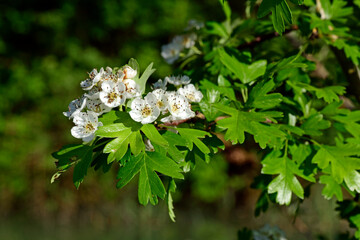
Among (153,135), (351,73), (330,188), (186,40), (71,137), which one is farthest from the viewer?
(71,137)

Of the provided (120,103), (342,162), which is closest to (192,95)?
(120,103)

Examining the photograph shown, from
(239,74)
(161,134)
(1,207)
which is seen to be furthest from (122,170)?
(1,207)

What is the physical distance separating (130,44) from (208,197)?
2.57m

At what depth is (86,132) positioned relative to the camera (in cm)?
94

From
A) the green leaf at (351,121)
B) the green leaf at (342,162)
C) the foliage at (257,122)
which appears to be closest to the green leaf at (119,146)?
the foliage at (257,122)

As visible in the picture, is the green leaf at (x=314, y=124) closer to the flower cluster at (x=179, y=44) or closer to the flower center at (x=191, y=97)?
the flower center at (x=191, y=97)

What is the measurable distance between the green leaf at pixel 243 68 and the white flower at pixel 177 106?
0.26 m

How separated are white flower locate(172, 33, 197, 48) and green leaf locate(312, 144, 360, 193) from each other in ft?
2.08

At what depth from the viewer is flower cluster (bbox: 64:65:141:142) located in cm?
91

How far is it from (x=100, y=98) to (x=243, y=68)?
1.52 ft

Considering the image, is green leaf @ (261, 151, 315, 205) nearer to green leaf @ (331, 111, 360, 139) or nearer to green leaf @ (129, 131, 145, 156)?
green leaf @ (331, 111, 360, 139)

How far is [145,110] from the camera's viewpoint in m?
0.90

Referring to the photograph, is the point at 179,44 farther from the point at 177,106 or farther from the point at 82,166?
the point at 82,166

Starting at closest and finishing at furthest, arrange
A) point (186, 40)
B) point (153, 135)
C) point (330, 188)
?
point (153, 135) → point (330, 188) → point (186, 40)
